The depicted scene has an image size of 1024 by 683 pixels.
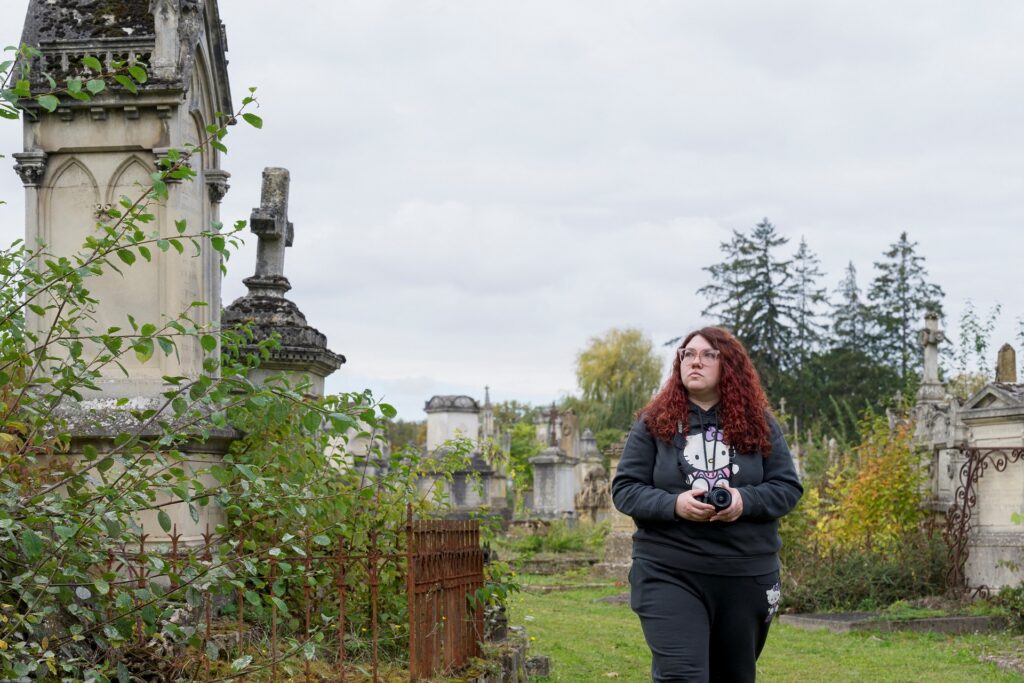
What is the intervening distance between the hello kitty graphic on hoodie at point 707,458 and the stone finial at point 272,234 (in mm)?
6769

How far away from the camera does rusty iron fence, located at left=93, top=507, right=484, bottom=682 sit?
5.52 meters

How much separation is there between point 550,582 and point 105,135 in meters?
12.2

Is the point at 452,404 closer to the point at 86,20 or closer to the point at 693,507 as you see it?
the point at 86,20

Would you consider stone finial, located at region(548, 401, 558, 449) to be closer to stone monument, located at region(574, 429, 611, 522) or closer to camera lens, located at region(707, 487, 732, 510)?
stone monument, located at region(574, 429, 611, 522)

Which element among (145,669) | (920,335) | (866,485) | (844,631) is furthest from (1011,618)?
(145,669)

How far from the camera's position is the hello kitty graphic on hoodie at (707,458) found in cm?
491

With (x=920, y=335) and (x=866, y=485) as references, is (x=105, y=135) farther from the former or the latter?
(x=920, y=335)

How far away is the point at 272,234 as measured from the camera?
36.3ft

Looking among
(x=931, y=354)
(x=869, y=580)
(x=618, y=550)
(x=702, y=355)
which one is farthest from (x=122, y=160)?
(x=931, y=354)

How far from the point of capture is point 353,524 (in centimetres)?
695

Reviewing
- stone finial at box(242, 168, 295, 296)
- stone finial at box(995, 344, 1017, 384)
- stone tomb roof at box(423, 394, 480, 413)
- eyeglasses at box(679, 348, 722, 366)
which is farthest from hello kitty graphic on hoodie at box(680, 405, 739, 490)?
stone tomb roof at box(423, 394, 480, 413)

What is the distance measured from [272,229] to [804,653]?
238 inches

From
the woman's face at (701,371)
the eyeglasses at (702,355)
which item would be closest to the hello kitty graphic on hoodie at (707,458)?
the woman's face at (701,371)

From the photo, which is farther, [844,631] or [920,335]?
[920,335]
